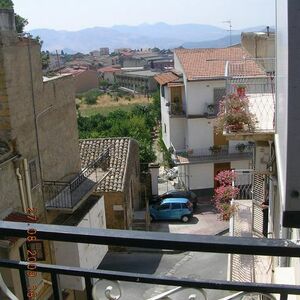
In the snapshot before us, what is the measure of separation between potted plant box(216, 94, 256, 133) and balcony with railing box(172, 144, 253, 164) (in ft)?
59.8

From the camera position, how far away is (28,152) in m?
11.5

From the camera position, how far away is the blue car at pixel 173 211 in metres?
24.0

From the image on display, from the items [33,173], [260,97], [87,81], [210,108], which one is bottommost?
[87,81]

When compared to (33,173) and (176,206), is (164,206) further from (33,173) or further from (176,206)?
(33,173)

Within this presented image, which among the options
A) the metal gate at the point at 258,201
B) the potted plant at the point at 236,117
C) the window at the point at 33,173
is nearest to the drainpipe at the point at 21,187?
the window at the point at 33,173

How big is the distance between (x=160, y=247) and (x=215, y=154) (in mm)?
26572

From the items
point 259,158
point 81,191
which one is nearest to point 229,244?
point 259,158

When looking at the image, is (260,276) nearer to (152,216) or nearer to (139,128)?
(152,216)

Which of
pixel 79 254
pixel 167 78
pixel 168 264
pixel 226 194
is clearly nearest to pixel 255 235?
pixel 226 194

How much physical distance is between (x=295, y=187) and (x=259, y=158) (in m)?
7.77

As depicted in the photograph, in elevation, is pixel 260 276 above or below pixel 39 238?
below

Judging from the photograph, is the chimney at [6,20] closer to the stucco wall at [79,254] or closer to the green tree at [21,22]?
the stucco wall at [79,254]

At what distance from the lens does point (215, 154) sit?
2814 cm

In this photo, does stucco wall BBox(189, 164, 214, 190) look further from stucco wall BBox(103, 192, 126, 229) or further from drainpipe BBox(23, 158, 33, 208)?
drainpipe BBox(23, 158, 33, 208)
